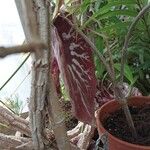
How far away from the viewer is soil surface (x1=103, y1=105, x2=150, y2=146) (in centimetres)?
58

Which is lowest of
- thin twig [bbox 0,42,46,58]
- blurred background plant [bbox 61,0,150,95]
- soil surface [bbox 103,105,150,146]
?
soil surface [bbox 103,105,150,146]

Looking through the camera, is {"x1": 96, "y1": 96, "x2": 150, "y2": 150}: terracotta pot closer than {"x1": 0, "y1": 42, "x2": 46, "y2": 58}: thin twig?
No

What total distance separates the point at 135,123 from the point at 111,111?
6 cm

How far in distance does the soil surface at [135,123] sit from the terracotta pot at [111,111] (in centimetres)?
1

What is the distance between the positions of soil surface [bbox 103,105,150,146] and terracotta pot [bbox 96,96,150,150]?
1 cm

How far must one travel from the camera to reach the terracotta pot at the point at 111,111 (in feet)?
1.75

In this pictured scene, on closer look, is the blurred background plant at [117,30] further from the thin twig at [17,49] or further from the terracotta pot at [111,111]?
the thin twig at [17,49]

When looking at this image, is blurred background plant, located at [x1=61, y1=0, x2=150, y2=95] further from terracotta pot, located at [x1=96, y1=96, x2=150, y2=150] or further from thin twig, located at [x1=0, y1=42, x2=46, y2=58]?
thin twig, located at [x1=0, y1=42, x2=46, y2=58]

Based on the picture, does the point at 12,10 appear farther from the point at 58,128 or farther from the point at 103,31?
the point at 58,128

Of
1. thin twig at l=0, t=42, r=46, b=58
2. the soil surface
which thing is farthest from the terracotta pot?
thin twig at l=0, t=42, r=46, b=58

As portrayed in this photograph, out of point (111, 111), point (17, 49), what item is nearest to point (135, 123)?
point (111, 111)

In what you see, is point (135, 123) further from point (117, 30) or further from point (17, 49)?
point (17, 49)

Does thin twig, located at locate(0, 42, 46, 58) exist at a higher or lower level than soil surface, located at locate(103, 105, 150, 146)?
higher

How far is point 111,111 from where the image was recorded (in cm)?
66
